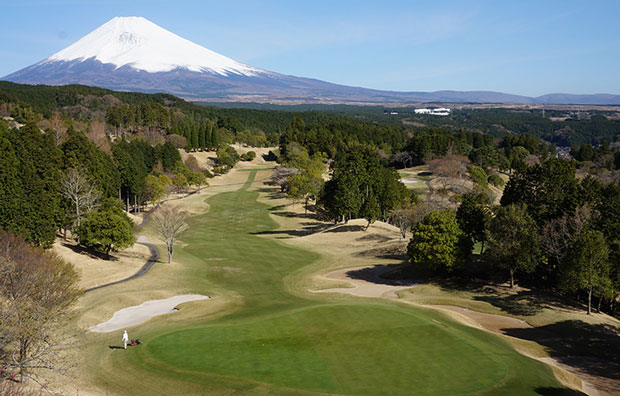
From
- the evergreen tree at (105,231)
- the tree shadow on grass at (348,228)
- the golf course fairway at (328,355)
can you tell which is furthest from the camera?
the tree shadow on grass at (348,228)

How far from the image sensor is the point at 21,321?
23.7 m

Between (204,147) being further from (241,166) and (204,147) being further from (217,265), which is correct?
(217,265)

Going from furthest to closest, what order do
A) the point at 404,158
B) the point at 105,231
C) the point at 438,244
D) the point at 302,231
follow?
the point at 404,158
the point at 302,231
the point at 105,231
the point at 438,244

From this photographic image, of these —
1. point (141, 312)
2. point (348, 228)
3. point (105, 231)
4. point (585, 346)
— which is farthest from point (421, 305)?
point (105, 231)

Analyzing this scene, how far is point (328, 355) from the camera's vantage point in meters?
31.7

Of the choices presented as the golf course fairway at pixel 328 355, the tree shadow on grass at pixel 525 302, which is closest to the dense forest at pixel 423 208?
the tree shadow on grass at pixel 525 302

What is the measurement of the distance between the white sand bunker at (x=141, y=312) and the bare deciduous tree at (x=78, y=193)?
25195mm

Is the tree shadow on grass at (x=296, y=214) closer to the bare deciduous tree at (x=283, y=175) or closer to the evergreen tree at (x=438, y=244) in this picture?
the bare deciduous tree at (x=283, y=175)

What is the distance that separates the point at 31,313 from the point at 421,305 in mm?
33228

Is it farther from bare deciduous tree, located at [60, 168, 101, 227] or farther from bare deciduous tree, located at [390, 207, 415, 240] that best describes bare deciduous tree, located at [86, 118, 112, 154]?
bare deciduous tree, located at [390, 207, 415, 240]

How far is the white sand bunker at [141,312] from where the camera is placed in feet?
133

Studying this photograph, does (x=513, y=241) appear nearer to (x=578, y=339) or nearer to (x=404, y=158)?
(x=578, y=339)

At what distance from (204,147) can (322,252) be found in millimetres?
115144

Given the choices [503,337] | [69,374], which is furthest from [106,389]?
[503,337]
